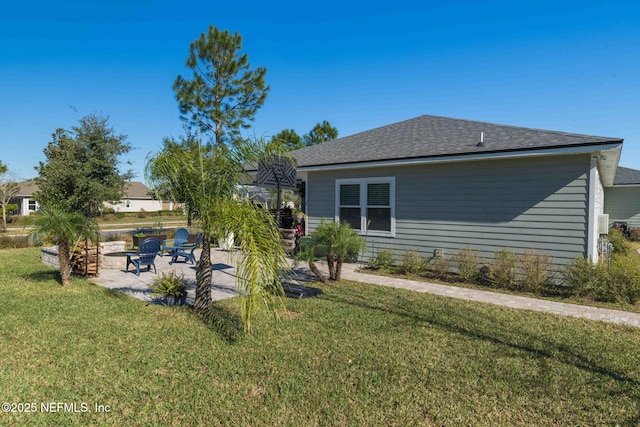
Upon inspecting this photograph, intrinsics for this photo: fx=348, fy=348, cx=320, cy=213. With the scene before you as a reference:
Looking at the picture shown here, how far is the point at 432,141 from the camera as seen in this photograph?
33.1 ft

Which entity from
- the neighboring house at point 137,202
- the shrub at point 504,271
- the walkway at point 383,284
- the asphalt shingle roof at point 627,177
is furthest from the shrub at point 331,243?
the neighboring house at point 137,202

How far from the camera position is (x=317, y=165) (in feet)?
36.4

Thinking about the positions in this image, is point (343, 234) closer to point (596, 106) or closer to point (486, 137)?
point (486, 137)

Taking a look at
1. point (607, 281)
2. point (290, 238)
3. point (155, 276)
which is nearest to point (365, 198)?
point (290, 238)

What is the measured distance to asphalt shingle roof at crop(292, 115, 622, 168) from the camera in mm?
7759

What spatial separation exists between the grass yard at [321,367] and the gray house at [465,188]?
2.87 metres

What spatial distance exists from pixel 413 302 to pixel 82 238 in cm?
734

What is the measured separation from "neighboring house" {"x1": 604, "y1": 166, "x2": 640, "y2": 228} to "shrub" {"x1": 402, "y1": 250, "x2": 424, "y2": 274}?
1815cm

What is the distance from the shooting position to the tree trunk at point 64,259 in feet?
24.6

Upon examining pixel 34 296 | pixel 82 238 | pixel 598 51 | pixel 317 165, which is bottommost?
pixel 34 296

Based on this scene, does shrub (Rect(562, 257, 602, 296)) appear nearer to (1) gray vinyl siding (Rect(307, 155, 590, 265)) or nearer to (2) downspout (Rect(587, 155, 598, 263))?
(2) downspout (Rect(587, 155, 598, 263))

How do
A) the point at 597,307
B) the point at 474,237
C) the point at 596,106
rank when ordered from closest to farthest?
1. the point at 597,307
2. the point at 474,237
3. the point at 596,106

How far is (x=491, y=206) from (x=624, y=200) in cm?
1836

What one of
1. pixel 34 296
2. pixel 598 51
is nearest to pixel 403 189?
pixel 598 51
